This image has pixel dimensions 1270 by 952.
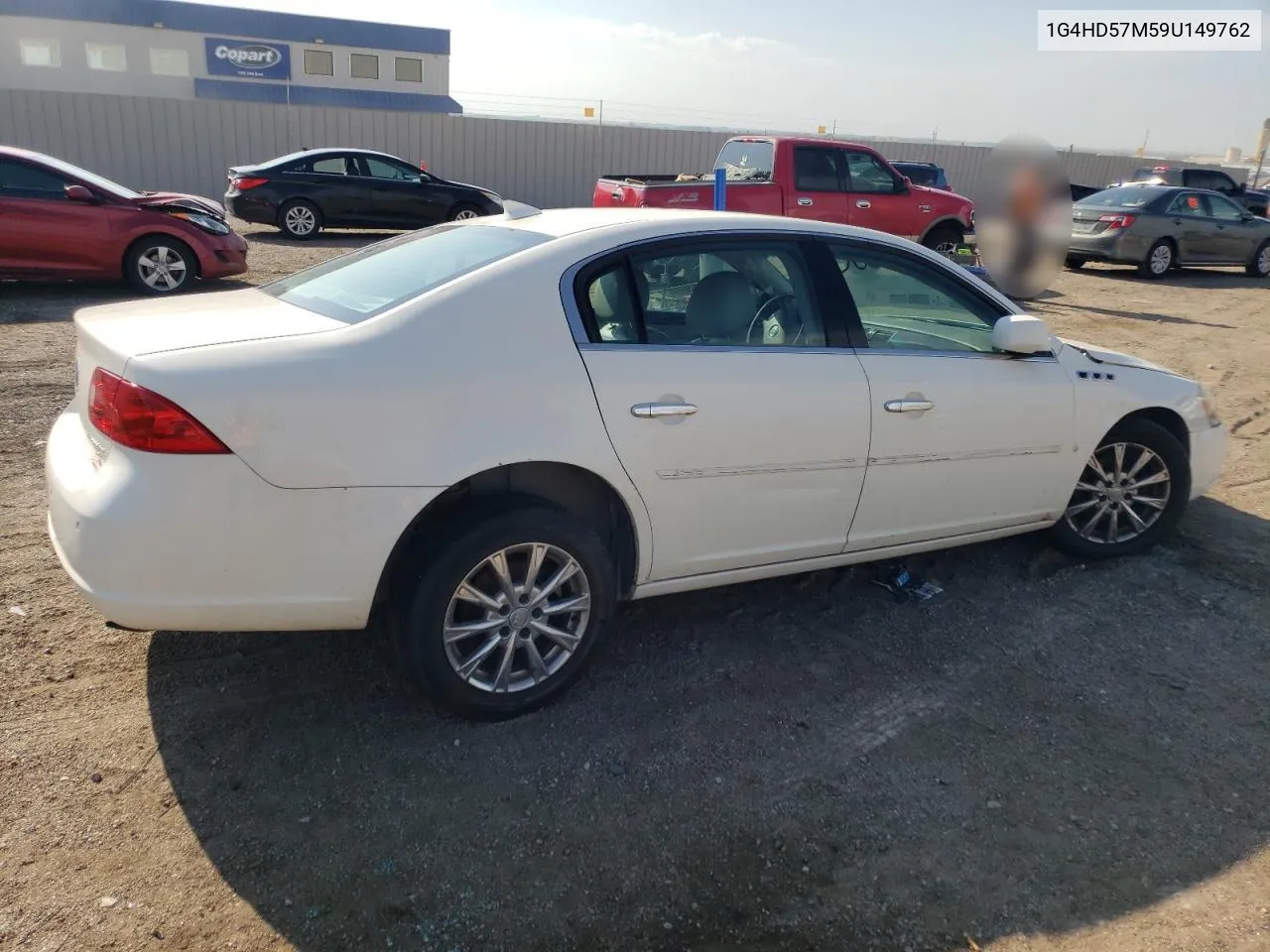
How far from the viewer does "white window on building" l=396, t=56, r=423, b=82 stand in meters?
36.3

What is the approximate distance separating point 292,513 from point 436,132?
22007 mm

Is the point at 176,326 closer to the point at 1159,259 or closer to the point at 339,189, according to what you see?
the point at 339,189

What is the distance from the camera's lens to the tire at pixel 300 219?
1555 centimetres

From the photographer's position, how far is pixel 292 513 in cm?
273

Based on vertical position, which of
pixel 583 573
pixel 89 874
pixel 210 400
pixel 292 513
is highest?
pixel 210 400

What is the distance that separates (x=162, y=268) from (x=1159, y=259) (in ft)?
50.4

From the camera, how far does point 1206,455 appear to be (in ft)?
15.7

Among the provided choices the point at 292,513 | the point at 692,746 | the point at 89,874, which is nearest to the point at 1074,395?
the point at 692,746

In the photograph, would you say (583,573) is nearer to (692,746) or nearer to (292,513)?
(692,746)

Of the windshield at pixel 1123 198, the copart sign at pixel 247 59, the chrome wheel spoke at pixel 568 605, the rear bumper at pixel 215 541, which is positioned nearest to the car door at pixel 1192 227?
the windshield at pixel 1123 198

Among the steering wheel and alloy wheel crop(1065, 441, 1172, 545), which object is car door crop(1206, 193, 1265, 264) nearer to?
alloy wheel crop(1065, 441, 1172, 545)

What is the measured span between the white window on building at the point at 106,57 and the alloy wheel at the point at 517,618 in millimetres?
38279

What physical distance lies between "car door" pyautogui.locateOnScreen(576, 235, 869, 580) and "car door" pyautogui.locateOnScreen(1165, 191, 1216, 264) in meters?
15.3

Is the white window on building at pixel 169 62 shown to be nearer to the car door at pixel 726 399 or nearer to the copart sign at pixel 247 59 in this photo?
the copart sign at pixel 247 59
